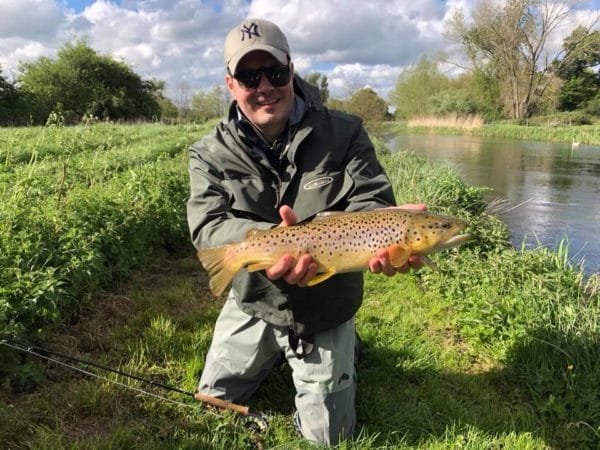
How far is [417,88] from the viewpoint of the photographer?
61156mm

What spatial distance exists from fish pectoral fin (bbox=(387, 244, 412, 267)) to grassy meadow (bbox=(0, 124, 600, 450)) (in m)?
1.22

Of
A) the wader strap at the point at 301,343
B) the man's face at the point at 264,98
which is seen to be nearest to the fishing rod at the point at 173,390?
the wader strap at the point at 301,343

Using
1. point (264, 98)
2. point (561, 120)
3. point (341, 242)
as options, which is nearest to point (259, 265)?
point (341, 242)

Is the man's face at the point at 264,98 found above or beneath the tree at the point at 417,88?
beneath

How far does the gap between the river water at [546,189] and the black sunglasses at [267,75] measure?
174 inches

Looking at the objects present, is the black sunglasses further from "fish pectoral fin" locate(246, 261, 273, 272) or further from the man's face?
"fish pectoral fin" locate(246, 261, 273, 272)

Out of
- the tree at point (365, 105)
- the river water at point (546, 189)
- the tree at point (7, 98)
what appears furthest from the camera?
the tree at point (365, 105)

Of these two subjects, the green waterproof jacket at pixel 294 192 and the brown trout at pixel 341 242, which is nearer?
the brown trout at pixel 341 242

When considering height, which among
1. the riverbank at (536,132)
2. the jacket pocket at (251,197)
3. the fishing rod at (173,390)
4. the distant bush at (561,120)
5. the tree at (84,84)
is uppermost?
the tree at (84,84)

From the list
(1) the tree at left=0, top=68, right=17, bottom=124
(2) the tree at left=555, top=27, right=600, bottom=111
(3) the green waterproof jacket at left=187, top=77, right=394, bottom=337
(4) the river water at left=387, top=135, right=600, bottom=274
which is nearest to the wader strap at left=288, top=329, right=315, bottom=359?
(3) the green waterproof jacket at left=187, top=77, right=394, bottom=337

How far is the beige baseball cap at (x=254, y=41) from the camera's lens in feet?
10.0

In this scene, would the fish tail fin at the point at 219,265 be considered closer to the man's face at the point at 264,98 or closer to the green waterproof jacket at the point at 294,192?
the green waterproof jacket at the point at 294,192

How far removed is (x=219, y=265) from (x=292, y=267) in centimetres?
40

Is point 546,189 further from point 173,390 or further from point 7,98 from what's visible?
point 7,98
